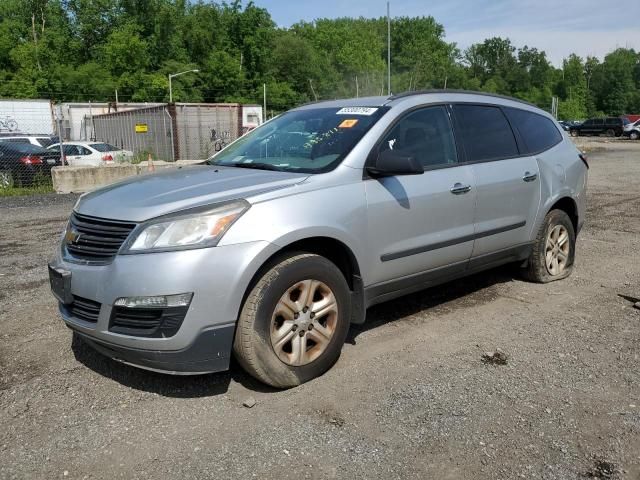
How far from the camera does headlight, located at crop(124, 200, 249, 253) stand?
3.15 meters

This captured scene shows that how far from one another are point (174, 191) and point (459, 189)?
82.7 inches

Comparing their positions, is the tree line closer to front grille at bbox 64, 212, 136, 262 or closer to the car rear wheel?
the car rear wheel

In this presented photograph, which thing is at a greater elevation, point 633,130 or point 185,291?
point 185,291

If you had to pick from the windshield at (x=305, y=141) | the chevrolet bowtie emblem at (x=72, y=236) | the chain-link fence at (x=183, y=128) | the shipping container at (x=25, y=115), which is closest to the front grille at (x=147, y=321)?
the chevrolet bowtie emblem at (x=72, y=236)

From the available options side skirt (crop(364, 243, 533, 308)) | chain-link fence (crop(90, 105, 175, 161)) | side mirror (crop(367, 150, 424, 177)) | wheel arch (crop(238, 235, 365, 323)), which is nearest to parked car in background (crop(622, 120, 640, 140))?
chain-link fence (crop(90, 105, 175, 161))

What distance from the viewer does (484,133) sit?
4.92 meters

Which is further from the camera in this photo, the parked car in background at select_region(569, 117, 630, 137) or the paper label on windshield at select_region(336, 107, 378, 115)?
the parked car in background at select_region(569, 117, 630, 137)

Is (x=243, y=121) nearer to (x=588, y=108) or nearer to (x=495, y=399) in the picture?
(x=495, y=399)

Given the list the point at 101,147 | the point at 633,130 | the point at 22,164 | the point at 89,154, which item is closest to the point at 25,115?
the point at 101,147

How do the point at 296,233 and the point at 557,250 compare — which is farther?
the point at 557,250

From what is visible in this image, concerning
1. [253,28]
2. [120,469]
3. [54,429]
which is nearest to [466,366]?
[120,469]

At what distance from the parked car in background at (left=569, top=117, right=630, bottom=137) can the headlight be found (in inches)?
2036

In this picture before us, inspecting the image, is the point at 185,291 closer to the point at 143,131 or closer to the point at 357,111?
the point at 357,111

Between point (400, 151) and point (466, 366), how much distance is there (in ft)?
4.86
